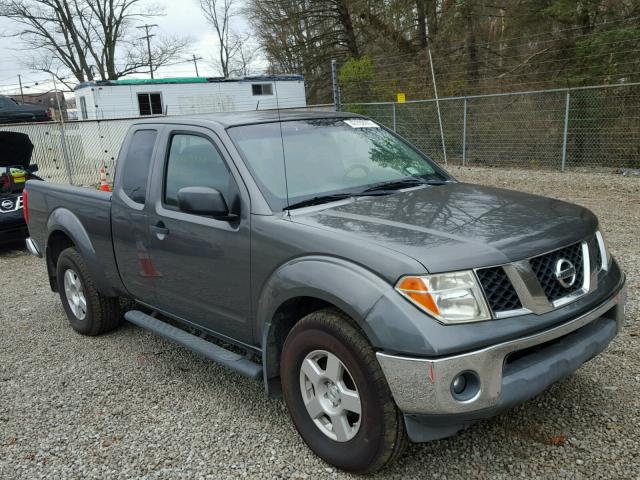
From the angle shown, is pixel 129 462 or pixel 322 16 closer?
pixel 129 462

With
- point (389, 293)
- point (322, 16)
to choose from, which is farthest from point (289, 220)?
point (322, 16)

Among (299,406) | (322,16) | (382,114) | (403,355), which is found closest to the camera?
(403,355)

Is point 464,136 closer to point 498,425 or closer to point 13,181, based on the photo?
point 13,181

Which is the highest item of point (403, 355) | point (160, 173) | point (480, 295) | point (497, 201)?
point (160, 173)

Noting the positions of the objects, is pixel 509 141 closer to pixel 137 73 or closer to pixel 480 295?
pixel 480 295

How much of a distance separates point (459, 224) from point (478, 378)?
803mm

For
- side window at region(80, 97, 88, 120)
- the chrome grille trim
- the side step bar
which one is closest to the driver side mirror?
the side step bar

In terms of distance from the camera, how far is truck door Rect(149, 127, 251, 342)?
340 cm

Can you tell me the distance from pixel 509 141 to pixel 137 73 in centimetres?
3129

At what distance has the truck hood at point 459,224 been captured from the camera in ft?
8.64

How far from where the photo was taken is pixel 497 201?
11.2ft

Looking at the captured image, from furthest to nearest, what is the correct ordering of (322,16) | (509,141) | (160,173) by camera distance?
(322,16)
(509,141)
(160,173)

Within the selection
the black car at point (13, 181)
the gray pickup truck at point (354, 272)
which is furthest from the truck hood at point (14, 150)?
the gray pickup truck at point (354, 272)

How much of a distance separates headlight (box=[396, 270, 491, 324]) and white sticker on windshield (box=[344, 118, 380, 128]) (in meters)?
1.99
